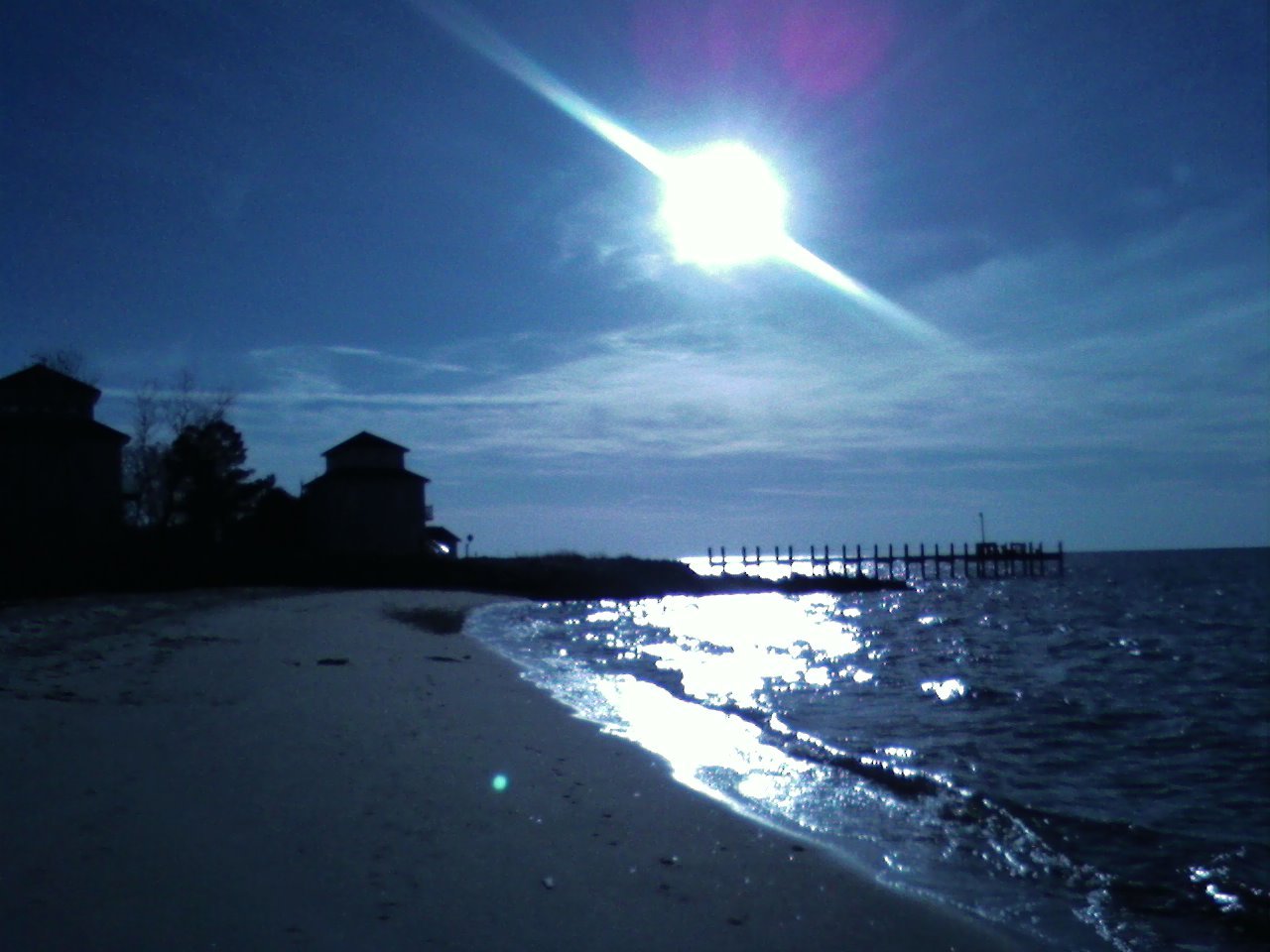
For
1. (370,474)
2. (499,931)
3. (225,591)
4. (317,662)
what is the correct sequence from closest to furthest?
(499,931) → (317,662) → (225,591) → (370,474)

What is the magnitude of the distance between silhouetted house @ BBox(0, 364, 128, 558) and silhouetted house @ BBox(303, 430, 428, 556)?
13042mm

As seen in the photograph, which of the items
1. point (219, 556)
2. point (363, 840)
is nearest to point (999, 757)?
point (363, 840)

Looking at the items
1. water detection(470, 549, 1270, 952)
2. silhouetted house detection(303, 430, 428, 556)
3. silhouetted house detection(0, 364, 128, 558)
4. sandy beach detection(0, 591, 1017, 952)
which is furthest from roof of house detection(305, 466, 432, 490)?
sandy beach detection(0, 591, 1017, 952)

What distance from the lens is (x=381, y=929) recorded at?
4.29m

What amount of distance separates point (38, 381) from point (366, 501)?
16.5m

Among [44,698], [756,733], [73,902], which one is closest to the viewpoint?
[73,902]

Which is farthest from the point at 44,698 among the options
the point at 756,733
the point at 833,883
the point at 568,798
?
the point at 756,733

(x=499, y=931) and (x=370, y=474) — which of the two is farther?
(x=370, y=474)

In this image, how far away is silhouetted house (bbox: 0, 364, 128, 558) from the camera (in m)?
36.3

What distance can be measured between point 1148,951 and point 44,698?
8.19m

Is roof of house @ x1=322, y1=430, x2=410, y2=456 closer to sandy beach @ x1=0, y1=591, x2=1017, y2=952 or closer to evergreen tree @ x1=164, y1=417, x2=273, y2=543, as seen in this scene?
evergreen tree @ x1=164, y1=417, x2=273, y2=543

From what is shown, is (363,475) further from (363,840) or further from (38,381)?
(363,840)

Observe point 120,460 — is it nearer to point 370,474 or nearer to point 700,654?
point 370,474

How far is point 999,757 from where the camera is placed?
11.1 meters
